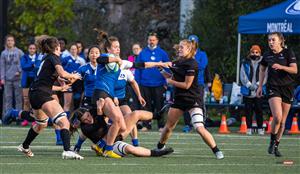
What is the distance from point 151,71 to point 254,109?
7.59ft

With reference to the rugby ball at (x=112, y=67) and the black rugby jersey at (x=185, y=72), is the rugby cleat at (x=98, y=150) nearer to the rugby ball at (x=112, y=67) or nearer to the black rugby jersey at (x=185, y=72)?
the rugby ball at (x=112, y=67)

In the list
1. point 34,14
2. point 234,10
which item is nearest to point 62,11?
point 34,14

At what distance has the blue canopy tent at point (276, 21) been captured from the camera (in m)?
24.4

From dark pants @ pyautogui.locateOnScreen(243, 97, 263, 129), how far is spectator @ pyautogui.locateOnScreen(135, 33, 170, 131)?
1810 millimetres

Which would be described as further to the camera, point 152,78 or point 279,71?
point 152,78

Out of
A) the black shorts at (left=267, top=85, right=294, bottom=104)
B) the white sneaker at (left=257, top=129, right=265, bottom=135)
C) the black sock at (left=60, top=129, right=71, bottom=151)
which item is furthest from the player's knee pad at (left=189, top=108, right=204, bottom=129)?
the white sneaker at (left=257, top=129, right=265, bottom=135)

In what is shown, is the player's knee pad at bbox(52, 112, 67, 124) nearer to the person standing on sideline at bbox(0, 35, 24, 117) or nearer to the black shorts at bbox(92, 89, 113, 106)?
the black shorts at bbox(92, 89, 113, 106)

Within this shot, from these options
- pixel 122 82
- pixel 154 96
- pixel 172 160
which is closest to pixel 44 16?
pixel 154 96

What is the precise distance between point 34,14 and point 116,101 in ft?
58.1

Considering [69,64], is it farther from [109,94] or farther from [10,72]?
Answer: [109,94]

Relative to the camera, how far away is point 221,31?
107 ft

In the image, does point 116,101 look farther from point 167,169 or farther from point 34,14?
point 34,14

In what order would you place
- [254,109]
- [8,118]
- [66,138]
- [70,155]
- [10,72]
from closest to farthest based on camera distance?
[70,155] < [66,138] < [254,109] < [8,118] < [10,72]

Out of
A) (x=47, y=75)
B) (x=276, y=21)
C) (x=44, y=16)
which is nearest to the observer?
(x=47, y=75)
